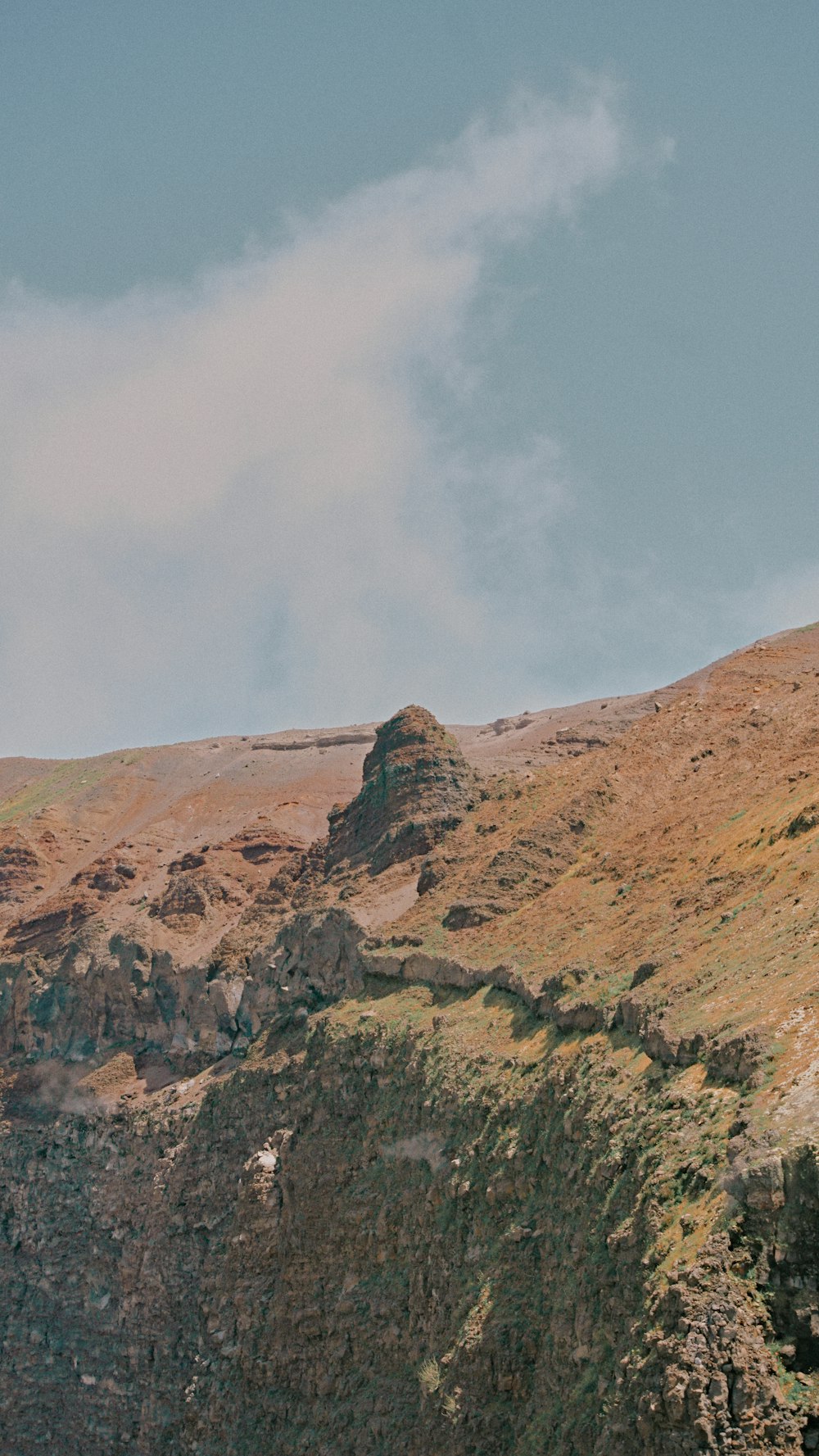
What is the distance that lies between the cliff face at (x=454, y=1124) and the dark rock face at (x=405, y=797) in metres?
0.14

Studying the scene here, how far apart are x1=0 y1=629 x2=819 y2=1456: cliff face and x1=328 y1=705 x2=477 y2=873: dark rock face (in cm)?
14

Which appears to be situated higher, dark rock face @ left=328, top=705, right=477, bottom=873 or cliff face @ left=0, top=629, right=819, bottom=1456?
dark rock face @ left=328, top=705, right=477, bottom=873

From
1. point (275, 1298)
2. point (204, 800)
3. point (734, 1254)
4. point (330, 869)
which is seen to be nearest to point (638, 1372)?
point (734, 1254)

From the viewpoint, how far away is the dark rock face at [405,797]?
41031mm

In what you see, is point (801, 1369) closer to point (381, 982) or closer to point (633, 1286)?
point (633, 1286)

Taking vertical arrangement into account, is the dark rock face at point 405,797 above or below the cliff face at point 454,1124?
above

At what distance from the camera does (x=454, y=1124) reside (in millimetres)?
23203

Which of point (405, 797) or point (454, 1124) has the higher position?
point (405, 797)

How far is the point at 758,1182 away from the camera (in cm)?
1255

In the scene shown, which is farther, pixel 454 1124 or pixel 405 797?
pixel 405 797

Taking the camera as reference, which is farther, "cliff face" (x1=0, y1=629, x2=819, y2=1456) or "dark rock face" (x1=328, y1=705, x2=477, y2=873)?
"dark rock face" (x1=328, y1=705, x2=477, y2=873)

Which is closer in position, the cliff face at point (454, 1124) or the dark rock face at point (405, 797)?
the cliff face at point (454, 1124)

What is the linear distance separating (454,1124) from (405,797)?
66.8 ft

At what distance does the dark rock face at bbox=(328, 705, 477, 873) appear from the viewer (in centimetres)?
4103
